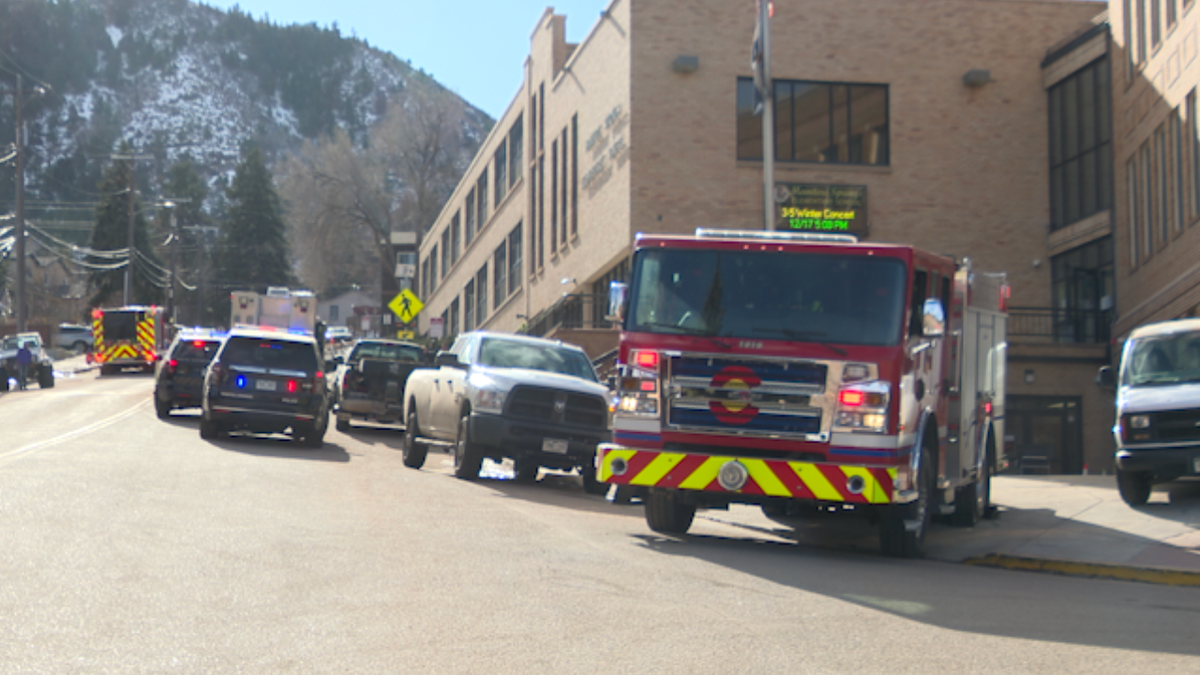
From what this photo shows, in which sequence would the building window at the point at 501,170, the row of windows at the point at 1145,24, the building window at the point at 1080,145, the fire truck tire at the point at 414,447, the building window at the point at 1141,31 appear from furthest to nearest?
the building window at the point at 501,170 < the building window at the point at 1080,145 < the building window at the point at 1141,31 < the row of windows at the point at 1145,24 < the fire truck tire at the point at 414,447

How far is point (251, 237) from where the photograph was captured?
123 meters

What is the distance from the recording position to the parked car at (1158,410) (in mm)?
15211

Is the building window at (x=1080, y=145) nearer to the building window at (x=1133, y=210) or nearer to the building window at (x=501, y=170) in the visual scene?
the building window at (x=1133, y=210)

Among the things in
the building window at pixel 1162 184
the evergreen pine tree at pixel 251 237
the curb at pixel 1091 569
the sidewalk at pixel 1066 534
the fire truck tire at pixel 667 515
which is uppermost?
the evergreen pine tree at pixel 251 237

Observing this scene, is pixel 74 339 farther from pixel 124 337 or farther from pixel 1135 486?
pixel 1135 486

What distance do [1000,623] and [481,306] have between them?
2045 inches

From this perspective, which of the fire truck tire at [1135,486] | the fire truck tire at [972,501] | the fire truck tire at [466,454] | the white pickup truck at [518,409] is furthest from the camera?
the fire truck tire at [466,454]

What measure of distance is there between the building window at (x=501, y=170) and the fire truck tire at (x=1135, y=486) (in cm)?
3941

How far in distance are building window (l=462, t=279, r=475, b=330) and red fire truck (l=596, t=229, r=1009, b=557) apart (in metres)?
50.4

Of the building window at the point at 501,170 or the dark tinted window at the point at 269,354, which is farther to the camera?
the building window at the point at 501,170

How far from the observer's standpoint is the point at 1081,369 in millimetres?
29469

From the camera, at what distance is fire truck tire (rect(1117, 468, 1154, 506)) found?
15695 millimetres

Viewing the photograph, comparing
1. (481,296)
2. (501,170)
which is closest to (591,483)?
(501,170)

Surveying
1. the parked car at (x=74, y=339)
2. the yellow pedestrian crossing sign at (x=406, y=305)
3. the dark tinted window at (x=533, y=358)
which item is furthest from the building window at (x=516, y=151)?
the parked car at (x=74, y=339)
